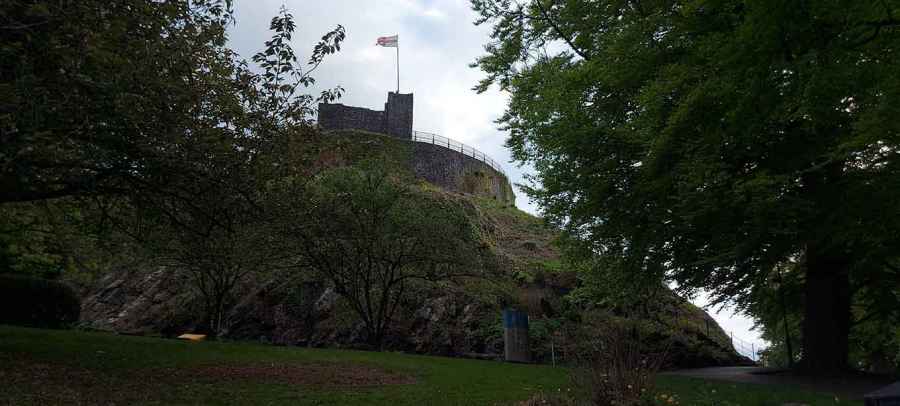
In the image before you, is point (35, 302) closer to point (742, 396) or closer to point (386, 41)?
point (742, 396)

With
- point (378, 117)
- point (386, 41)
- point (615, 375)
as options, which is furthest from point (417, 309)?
point (386, 41)

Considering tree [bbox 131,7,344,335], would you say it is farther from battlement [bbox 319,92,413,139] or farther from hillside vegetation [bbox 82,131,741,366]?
battlement [bbox 319,92,413,139]

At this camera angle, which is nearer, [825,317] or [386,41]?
[825,317]

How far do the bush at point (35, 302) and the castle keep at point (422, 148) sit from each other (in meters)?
31.5

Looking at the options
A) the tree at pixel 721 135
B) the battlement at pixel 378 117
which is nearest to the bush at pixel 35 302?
the tree at pixel 721 135

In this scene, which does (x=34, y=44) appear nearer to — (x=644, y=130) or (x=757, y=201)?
(x=644, y=130)

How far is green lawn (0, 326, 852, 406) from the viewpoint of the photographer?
9.54 metres

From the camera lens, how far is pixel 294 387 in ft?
36.1

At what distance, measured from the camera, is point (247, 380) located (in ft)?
37.9

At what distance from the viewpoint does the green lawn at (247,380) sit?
9.54 metres

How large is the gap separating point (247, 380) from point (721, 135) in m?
10.0

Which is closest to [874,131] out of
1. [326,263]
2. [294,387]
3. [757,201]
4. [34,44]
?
[757,201]

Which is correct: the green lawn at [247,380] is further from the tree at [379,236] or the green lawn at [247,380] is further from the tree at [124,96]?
the tree at [379,236]

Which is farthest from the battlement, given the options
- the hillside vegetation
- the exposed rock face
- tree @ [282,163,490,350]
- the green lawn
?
the green lawn
